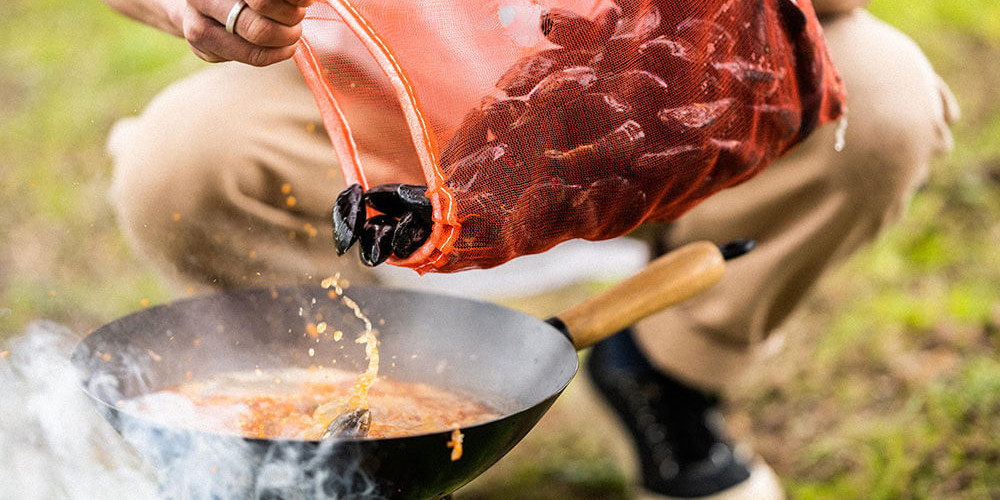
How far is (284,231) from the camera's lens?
2.06 m

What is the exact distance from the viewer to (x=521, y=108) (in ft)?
4.43

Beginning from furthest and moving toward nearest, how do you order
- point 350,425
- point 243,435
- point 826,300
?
point 826,300 → point 350,425 → point 243,435

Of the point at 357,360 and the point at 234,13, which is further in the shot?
the point at 357,360

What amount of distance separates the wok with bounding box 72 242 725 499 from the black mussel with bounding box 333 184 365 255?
0.91 ft

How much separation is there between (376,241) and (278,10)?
1.09 feet

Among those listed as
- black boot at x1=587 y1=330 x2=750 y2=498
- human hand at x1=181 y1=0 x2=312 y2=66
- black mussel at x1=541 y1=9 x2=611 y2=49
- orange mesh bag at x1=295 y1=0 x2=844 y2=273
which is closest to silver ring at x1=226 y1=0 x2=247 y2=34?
human hand at x1=181 y1=0 x2=312 y2=66

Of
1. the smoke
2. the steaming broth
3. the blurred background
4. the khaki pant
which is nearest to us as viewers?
the steaming broth

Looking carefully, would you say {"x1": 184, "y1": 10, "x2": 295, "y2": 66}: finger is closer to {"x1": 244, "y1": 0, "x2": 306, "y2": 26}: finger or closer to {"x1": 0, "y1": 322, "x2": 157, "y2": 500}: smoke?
{"x1": 244, "y1": 0, "x2": 306, "y2": 26}: finger

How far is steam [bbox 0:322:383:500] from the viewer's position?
4.10 feet

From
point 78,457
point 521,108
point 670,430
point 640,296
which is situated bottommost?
point 670,430

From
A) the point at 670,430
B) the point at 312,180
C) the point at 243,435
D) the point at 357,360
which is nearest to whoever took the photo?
the point at 243,435

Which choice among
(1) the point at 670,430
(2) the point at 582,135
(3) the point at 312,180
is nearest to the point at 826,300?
(1) the point at 670,430

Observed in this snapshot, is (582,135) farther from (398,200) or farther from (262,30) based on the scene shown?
(262,30)

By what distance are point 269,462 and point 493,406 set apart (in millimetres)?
492
